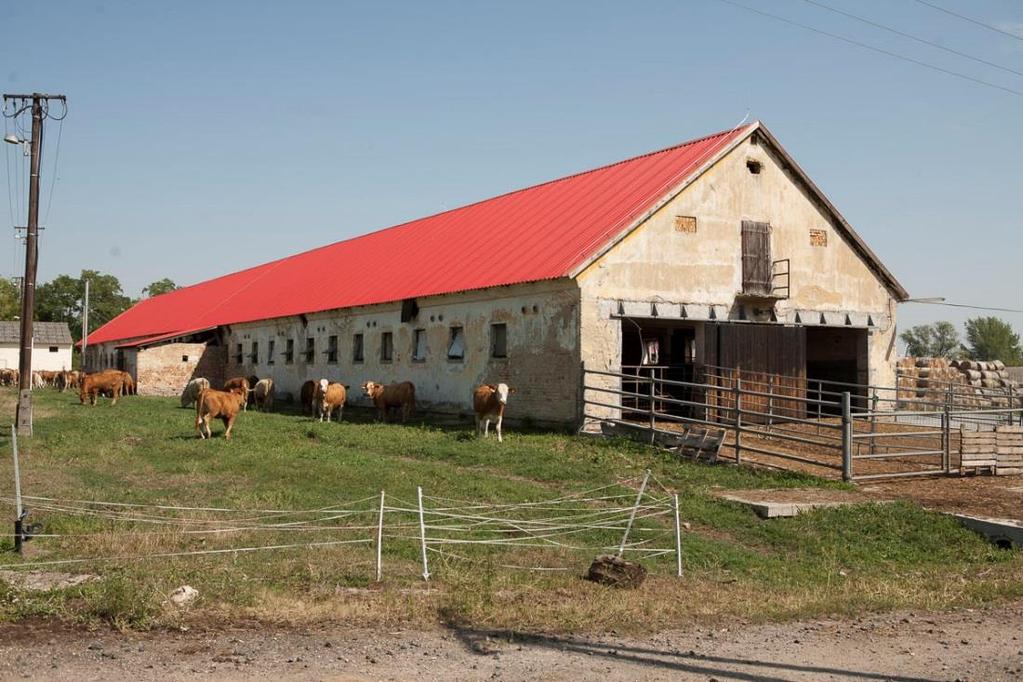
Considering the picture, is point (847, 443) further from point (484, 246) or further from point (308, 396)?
point (308, 396)

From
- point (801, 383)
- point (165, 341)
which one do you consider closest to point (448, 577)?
point (801, 383)

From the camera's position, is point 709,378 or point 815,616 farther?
point 709,378

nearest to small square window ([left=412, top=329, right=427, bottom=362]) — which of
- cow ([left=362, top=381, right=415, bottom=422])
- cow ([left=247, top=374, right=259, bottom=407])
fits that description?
cow ([left=362, top=381, right=415, bottom=422])

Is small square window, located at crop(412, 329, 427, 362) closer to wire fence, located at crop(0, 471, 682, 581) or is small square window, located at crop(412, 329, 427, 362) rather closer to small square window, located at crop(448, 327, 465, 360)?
small square window, located at crop(448, 327, 465, 360)

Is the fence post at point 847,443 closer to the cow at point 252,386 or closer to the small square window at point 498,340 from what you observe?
the small square window at point 498,340

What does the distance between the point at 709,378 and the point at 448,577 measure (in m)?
16.0

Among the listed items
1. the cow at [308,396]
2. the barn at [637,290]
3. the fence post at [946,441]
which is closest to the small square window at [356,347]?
the barn at [637,290]

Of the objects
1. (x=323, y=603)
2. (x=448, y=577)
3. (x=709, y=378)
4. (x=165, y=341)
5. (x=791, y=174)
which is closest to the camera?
(x=323, y=603)

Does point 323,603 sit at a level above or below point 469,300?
below

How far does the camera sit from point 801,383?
87.7 feet

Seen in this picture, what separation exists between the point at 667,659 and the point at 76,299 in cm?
12538

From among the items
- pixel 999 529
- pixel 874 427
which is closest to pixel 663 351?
pixel 874 427

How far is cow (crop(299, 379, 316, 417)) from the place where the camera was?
3341cm

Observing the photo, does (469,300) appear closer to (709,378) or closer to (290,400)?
(709,378)
